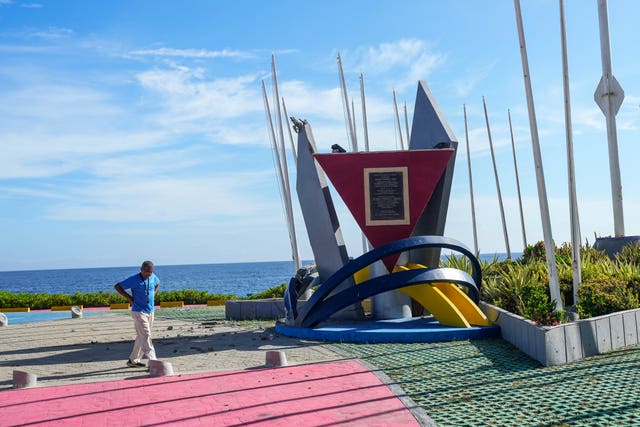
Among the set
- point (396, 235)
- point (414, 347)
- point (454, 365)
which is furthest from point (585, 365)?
point (396, 235)

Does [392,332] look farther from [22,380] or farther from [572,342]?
[22,380]

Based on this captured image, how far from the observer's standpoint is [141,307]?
9391mm

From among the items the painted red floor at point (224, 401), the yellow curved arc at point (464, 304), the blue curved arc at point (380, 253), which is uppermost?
the blue curved arc at point (380, 253)

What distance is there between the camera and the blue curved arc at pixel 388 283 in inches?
460

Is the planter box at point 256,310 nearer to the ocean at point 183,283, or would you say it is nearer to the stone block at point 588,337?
the stone block at point 588,337

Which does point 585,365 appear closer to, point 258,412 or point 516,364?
point 516,364

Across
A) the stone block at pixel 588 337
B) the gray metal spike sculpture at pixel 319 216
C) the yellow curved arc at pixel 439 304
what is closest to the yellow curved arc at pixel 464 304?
the yellow curved arc at pixel 439 304

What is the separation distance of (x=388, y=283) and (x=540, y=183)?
12.3ft

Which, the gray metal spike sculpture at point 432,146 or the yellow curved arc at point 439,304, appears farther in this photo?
the gray metal spike sculpture at point 432,146

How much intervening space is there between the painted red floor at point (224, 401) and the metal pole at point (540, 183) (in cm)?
541

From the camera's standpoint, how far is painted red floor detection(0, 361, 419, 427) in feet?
20.4

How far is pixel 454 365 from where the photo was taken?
8719 mm

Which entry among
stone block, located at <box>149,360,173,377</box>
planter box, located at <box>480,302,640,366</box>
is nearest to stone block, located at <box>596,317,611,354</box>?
planter box, located at <box>480,302,640,366</box>

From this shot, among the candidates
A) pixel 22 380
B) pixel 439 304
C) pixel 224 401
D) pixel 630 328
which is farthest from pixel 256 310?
pixel 224 401
